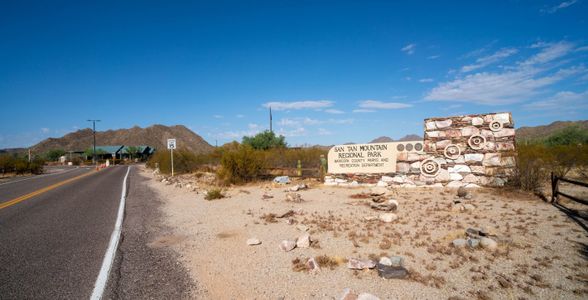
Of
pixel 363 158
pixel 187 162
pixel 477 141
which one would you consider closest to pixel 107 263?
pixel 363 158

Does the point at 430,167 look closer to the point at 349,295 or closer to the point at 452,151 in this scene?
the point at 452,151

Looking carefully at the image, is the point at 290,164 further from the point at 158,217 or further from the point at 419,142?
the point at 158,217

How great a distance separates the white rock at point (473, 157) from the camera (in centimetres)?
1187

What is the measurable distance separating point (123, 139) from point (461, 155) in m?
148

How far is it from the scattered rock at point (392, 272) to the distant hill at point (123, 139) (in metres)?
130

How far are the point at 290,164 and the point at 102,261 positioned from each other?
1547 cm

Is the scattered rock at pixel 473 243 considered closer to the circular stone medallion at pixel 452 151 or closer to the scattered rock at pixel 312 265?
the scattered rock at pixel 312 265

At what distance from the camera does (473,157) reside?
1198cm

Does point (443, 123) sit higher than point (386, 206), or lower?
higher

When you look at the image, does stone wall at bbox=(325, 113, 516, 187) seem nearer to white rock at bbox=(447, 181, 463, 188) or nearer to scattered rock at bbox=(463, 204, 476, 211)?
white rock at bbox=(447, 181, 463, 188)

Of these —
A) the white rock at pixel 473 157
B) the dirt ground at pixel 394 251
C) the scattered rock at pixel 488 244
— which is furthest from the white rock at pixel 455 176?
the scattered rock at pixel 488 244

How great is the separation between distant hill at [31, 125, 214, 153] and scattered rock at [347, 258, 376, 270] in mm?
129724

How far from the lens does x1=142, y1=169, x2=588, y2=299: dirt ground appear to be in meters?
3.93

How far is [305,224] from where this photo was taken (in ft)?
24.2
